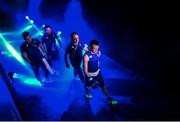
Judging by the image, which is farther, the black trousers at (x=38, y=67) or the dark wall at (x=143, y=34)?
the black trousers at (x=38, y=67)

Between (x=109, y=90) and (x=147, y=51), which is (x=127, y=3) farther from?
(x=109, y=90)

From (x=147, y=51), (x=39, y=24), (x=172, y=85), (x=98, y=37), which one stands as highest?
(x=39, y=24)

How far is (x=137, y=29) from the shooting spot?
2.95 metres

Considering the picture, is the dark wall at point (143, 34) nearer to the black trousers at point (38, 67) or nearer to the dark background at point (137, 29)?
the dark background at point (137, 29)

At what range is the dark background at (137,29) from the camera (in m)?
2.92

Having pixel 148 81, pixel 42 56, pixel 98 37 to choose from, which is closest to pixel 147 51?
pixel 148 81

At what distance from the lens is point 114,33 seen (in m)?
2.96

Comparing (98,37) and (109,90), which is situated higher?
(98,37)

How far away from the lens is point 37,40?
3014 mm

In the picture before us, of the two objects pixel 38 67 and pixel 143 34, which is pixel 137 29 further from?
pixel 38 67

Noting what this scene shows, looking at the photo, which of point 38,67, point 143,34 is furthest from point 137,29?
point 38,67

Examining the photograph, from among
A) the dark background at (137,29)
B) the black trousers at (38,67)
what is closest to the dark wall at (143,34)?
the dark background at (137,29)

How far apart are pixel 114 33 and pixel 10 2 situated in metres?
1.00

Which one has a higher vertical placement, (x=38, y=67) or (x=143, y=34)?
(x=143, y=34)
